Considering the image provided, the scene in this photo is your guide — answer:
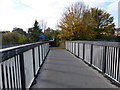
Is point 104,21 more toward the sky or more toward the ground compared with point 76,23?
more toward the sky

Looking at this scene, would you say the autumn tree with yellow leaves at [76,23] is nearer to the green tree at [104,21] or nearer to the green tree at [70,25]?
the green tree at [70,25]

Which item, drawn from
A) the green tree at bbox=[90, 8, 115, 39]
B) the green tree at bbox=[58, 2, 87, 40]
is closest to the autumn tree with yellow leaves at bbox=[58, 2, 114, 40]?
the green tree at bbox=[58, 2, 87, 40]

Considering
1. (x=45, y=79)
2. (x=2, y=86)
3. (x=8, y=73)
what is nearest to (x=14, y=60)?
(x=8, y=73)

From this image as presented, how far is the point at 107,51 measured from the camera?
3225mm

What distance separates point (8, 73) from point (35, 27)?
2411 cm

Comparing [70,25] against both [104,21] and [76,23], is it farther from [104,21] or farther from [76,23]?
[104,21]

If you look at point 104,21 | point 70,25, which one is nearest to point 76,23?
point 70,25

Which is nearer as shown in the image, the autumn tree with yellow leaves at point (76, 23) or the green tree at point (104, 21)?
the autumn tree with yellow leaves at point (76, 23)

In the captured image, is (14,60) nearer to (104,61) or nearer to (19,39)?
(104,61)

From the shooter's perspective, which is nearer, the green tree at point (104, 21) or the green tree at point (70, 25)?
the green tree at point (70, 25)

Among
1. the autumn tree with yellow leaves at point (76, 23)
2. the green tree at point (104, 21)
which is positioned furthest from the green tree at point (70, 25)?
the green tree at point (104, 21)

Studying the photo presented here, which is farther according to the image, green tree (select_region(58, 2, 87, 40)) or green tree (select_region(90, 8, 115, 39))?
green tree (select_region(90, 8, 115, 39))

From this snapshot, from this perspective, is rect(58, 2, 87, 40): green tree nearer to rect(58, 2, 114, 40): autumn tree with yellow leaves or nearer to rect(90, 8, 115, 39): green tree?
rect(58, 2, 114, 40): autumn tree with yellow leaves

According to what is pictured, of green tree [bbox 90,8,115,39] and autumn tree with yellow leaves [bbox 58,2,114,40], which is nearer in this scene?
autumn tree with yellow leaves [bbox 58,2,114,40]
